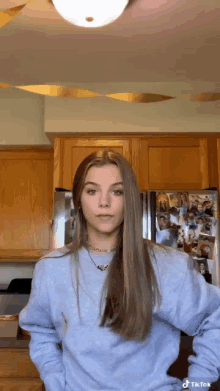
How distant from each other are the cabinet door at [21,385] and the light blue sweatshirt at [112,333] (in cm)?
102

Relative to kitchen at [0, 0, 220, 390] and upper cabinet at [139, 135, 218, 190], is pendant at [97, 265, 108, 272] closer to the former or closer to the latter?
kitchen at [0, 0, 220, 390]

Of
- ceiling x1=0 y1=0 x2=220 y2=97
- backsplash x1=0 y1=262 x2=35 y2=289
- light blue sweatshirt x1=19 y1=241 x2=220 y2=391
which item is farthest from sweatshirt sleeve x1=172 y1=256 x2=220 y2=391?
A: backsplash x1=0 y1=262 x2=35 y2=289

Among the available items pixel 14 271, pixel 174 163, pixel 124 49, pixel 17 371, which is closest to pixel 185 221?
pixel 174 163

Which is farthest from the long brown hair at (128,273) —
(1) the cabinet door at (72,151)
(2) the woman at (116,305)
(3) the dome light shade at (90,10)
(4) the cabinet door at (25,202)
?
(4) the cabinet door at (25,202)

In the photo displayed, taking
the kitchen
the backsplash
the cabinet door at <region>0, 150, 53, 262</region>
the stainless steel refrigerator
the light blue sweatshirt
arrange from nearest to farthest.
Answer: the light blue sweatshirt < the kitchen < the stainless steel refrigerator < the cabinet door at <region>0, 150, 53, 262</region> < the backsplash

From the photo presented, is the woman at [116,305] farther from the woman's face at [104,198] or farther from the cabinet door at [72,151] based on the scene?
the cabinet door at [72,151]

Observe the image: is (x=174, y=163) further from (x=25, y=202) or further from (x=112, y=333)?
(x=112, y=333)

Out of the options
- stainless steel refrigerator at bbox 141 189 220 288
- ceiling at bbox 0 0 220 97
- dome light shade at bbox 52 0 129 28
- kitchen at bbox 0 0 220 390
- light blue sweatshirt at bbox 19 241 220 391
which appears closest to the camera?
light blue sweatshirt at bbox 19 241 220 391

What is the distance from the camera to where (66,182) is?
2.45 meters

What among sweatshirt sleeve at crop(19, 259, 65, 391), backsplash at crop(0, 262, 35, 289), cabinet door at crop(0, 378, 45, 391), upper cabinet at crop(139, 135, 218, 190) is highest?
upper cabinet at crop(139, 135, 218, 190)

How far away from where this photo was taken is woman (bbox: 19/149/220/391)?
0.80 meters

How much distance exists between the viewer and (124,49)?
205cm

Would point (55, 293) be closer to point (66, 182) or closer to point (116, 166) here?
point (116, 166)

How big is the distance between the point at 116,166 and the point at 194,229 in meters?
1.34
